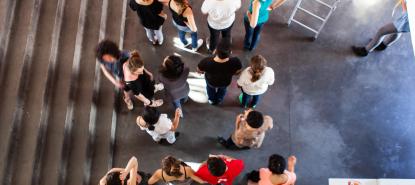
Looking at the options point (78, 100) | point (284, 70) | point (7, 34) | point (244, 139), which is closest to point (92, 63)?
point (78, 100)

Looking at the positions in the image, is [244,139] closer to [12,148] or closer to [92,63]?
[92,63]

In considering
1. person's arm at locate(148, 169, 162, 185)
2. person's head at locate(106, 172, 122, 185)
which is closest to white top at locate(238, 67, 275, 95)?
person's arm at locate(148, 169, 162, 185)

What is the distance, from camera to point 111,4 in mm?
6203

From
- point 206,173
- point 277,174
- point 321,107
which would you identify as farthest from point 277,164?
point 321,107

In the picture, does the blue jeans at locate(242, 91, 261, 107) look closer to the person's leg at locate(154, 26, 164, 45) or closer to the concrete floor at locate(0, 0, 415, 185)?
the concrete floor at locate(0, 0, 415, 185)

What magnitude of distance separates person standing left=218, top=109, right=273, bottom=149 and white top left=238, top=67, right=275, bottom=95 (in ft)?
1.18

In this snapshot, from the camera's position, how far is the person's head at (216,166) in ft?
12.9

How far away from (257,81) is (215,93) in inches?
36.6

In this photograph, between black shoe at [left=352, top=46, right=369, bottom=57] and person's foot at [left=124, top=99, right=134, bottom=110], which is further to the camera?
black shoe at [left=352, top=46, right=369, bottom=57]

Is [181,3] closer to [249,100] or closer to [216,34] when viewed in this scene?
[216,34]

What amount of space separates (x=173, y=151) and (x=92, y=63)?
1777 mm

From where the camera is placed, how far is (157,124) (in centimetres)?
475

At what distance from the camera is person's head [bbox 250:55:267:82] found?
4.38m

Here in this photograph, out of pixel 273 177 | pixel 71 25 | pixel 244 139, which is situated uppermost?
pixel 71 25
